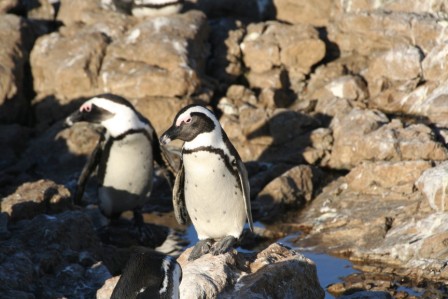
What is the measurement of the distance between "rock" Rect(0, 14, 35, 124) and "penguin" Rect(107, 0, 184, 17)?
139 centimetres

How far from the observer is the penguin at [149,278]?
518cm

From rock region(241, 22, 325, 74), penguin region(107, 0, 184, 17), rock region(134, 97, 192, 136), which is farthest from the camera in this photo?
penguin region(107, 0, 184, 17)

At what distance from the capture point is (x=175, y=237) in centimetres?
926

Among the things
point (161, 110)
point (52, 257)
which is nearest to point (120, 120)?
point (52, 257)

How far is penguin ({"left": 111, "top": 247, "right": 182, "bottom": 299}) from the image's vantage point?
5.18 m

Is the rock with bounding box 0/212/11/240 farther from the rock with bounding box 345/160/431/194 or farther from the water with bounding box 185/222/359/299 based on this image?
the rock with bounding box 345/160/431/194

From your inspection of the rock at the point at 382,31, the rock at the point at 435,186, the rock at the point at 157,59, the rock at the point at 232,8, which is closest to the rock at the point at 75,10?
the rock at the point at 157,59

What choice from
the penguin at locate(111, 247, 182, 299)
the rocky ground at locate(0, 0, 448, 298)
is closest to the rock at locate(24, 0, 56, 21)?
the rocky ground at locate(0, 0, 448, 298)

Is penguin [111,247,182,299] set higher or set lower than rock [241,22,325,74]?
higher

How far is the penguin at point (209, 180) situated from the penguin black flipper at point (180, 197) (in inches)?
0.5

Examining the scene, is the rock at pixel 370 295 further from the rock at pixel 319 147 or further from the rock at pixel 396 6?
the rock at pixel 396 6

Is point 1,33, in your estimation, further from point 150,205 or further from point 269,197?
point 269,197

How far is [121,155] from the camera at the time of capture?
9141mm

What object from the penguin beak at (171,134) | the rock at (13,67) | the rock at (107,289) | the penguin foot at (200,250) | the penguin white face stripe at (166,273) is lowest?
the rock at (13,67)
